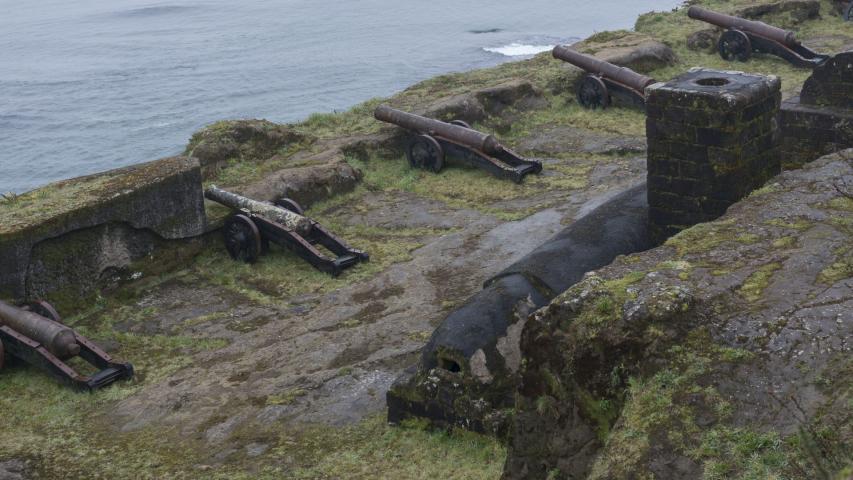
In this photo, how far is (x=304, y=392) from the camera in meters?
8.54

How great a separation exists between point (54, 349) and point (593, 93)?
33.2ft

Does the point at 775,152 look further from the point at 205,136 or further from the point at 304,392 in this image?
the point at 205,136

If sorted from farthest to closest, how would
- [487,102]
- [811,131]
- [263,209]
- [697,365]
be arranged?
1. [487,102]
2. [263,209]
3. [811,131]
4. [697,365]

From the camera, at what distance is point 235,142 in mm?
14359

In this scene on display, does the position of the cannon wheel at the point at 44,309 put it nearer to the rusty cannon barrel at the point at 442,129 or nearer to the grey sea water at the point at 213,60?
the rusty cannon barrel at the point at 442,129

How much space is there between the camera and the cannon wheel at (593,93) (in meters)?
16.5

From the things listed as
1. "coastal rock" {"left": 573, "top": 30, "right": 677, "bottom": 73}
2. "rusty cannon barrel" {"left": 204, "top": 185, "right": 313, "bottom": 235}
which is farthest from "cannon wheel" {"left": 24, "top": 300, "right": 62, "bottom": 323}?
"coastal rock" {"left": 573, "top": 30, "right": 677, "bottom": 73}

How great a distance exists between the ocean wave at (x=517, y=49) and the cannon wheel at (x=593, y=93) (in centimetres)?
3110

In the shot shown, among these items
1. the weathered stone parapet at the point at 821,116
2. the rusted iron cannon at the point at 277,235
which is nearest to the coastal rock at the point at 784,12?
the weathered stone parapet at the point at 821,116

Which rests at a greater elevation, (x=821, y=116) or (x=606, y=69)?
(x=821, y=116)

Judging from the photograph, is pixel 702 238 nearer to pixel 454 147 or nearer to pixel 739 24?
pixel 454 147

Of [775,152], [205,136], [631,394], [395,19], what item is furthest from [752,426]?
[395,19]

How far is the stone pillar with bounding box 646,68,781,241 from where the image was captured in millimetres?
8109

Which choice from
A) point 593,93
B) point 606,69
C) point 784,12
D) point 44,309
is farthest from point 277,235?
point 784,12
